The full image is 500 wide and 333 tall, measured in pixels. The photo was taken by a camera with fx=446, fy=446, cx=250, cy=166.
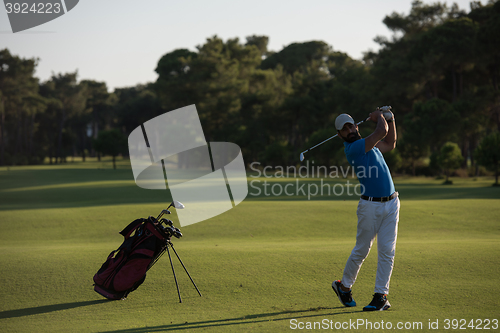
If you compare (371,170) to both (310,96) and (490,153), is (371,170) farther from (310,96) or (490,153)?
(310,96)

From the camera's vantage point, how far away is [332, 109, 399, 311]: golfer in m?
4.78

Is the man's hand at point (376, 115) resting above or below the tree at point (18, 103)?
below

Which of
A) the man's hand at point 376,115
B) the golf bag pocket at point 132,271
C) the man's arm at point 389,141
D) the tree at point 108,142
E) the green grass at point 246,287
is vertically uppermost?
the tree at point 108,142

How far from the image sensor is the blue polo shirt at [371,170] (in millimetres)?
4777

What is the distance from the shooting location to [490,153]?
25688mm

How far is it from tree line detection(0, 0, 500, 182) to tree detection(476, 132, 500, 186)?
0.14 meters

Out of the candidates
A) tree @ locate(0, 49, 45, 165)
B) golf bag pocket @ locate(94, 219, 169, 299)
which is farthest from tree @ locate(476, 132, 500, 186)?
tree @ locate(0, 49, 45, 165)

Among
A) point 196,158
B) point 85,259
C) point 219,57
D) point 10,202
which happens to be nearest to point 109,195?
point 10,202

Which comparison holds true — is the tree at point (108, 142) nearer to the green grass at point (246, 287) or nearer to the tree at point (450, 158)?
the tree at point (450, 158)

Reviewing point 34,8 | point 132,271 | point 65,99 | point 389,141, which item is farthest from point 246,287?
point 65,99

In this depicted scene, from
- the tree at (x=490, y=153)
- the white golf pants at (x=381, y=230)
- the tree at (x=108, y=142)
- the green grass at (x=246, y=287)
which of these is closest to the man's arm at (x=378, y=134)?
the white golf pants at (x=381, y=230)

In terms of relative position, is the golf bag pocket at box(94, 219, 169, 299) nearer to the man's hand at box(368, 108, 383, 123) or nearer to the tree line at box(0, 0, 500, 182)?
the man's hand at box(368, 108, 383, 123)

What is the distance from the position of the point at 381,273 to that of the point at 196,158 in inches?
2353

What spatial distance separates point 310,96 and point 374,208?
4968 centimetres
